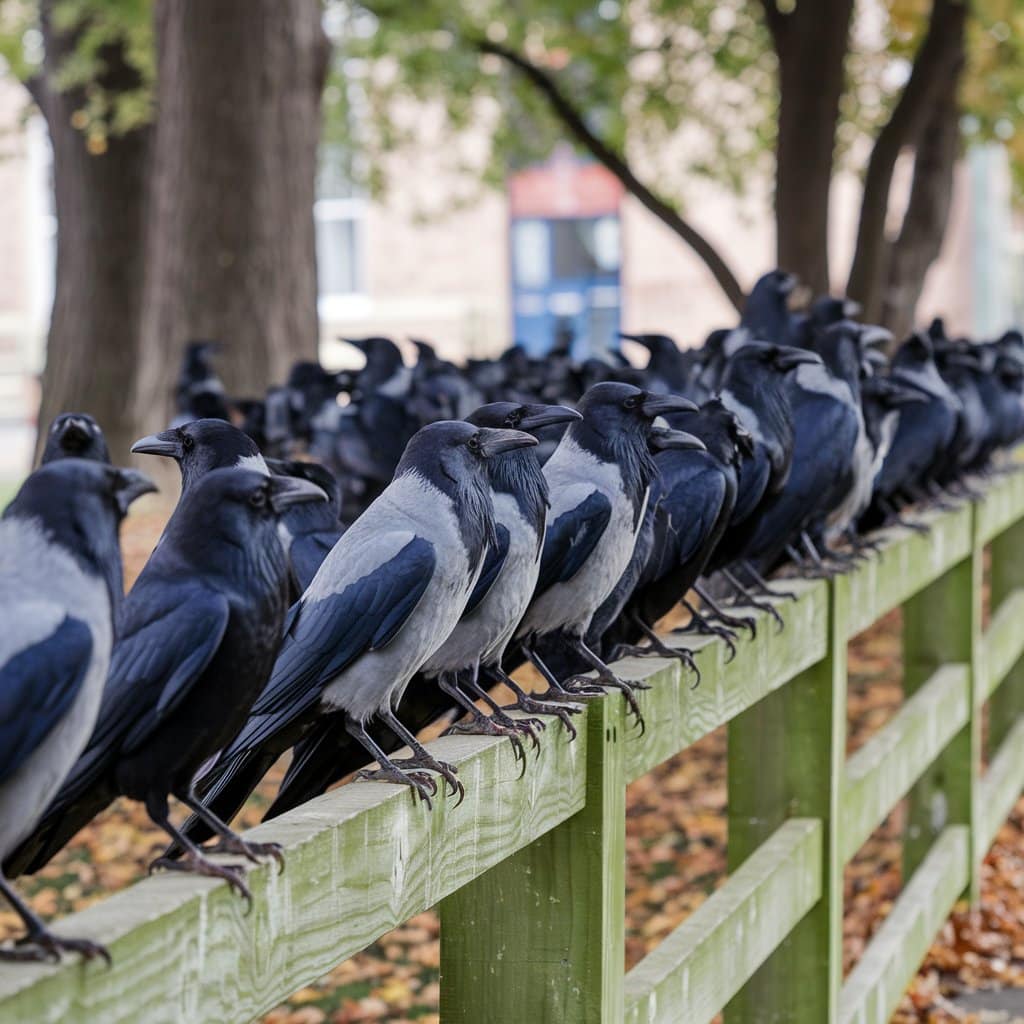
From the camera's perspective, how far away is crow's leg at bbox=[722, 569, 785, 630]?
14.8 ft

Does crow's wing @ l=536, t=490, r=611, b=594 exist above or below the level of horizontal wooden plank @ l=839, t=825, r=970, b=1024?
above

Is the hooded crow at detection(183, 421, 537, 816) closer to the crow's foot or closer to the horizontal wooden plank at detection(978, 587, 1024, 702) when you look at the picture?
the crow's foot

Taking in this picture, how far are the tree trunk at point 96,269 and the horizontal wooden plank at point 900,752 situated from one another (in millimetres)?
8470

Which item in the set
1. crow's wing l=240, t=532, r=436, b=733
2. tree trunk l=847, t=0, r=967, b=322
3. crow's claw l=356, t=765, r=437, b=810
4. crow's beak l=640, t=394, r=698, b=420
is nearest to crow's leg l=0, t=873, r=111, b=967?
crow's claw l=356, t=765, r=437, b=810

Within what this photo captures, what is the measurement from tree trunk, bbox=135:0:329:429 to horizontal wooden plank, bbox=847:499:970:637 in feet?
13.5

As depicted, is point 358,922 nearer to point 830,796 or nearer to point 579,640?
point 579,640

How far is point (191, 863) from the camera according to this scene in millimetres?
2158

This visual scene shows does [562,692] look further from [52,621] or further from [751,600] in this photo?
[52,621]

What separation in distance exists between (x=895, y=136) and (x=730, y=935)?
10116mm

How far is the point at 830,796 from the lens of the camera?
4.90 m

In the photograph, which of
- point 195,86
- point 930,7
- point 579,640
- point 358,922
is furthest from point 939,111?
point 358,922

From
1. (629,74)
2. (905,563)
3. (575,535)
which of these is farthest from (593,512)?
(629,74)

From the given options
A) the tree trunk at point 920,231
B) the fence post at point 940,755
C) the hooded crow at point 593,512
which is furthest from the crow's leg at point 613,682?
the tree trunk at point 920,231

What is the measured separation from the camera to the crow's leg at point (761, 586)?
4719 mm
